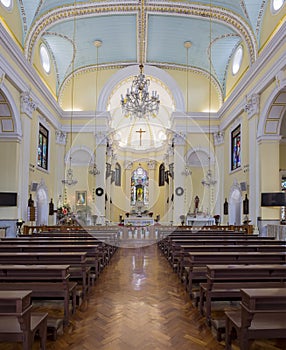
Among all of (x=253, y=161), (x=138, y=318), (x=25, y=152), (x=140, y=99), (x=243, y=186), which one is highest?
(x=140, y=99)

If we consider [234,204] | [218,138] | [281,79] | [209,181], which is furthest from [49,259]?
[218,138]

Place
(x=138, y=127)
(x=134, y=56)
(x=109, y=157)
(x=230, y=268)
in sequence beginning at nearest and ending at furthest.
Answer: (x=230, y=268) → (x=134, y=56) → (x=109, y=157) → (x=138, y=127)

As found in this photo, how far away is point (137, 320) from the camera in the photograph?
14.4 feet

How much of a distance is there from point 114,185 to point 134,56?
9373 mm

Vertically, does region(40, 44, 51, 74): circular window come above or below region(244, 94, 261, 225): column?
above

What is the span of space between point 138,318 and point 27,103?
10.5m

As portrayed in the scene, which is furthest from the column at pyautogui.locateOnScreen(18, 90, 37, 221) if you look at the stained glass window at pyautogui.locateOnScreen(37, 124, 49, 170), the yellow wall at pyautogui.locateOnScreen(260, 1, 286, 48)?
the yellow wall at pyautogui.locateOnScreen(260, 1, 286, 48)

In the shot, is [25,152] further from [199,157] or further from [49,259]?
[199,157]

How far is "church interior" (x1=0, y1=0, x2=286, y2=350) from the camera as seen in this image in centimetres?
1170

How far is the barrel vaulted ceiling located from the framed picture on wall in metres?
5.80

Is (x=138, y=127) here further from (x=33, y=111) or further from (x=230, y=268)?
(x=230, y=268)

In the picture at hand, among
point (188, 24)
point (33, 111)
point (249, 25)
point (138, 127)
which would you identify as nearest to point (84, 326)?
point (33, 111)

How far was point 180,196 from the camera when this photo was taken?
18.9m

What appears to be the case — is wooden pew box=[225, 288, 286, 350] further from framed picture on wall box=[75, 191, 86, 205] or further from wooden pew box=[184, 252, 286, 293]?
framed picture on wall box=[75, 191, 86, 205]
